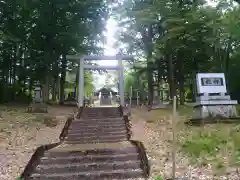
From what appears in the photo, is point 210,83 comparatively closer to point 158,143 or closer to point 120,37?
point 158,143

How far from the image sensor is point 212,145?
27.3 feet

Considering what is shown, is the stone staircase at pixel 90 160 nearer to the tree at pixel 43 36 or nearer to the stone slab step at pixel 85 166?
the stone slab step at pixel 85 166

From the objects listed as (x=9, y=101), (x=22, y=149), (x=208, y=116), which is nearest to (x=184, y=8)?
(x=208, y=116)

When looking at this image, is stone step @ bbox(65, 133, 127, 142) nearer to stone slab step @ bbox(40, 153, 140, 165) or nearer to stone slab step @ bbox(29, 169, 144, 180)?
stone slab step @ bbox(40, 153, 140, 165)

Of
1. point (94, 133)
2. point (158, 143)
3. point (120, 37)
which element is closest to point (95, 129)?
point (94, 133)

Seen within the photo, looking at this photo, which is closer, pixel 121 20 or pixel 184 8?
pixel 184 8

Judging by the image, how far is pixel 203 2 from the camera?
1563 centimetres

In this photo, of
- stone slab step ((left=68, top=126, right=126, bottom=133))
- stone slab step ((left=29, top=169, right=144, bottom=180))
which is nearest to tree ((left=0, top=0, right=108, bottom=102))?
stone slab step ((left=68, top=126, right=126, bottom=133))

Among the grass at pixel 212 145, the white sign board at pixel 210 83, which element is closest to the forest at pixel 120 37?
the white sign board at pixel 210 83

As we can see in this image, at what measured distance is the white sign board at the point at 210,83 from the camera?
12.5 m

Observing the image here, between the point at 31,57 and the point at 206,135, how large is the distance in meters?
14.6

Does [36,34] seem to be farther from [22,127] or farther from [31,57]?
[22,127]

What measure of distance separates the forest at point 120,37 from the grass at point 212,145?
4.84 m

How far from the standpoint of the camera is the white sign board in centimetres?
1251
